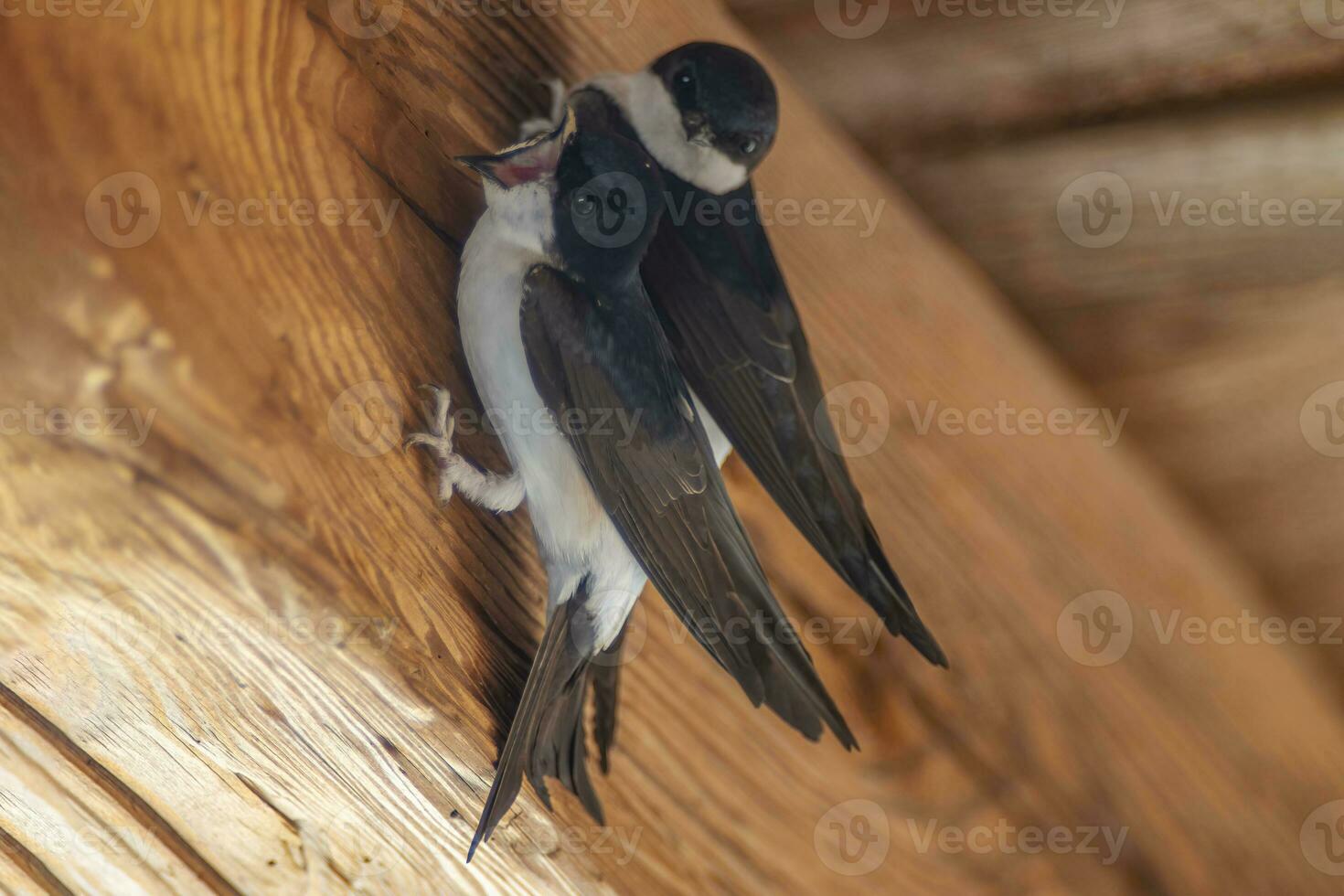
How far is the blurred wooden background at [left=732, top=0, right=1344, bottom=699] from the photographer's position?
127cm

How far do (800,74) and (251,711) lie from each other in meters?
1.07

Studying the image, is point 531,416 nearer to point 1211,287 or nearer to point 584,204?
point 584,204

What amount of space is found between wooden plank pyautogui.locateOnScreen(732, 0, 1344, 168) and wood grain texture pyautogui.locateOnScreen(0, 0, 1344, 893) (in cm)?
11

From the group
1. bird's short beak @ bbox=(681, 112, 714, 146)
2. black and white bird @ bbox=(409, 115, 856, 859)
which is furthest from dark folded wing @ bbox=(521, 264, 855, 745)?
bird's short beak @ bbox=(681, 112, 714, 146)

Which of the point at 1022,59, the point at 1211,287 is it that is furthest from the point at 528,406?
the point at 1211,287

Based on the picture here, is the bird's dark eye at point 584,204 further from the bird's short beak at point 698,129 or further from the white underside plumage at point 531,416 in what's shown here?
the bird's short beak at point 698,129

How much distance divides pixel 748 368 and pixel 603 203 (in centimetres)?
24

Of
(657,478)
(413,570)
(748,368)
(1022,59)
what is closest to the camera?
(413,570)

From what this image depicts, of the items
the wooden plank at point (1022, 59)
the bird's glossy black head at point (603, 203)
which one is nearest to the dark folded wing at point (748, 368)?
the bird's glossy black head at point (603, 203)

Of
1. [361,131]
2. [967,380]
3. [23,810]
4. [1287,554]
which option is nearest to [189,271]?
[361,131]

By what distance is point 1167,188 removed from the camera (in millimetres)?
1316

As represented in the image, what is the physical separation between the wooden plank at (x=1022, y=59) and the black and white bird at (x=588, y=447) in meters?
0.67

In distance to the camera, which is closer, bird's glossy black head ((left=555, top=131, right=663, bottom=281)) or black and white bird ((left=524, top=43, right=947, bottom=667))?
bird's glossy black head ((left=555, top=131, right=663, bottom=281))

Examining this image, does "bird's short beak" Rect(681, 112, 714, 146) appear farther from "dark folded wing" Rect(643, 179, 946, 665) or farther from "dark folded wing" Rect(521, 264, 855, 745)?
"dark folded wing" Rect(521, 264, 855, 745)
